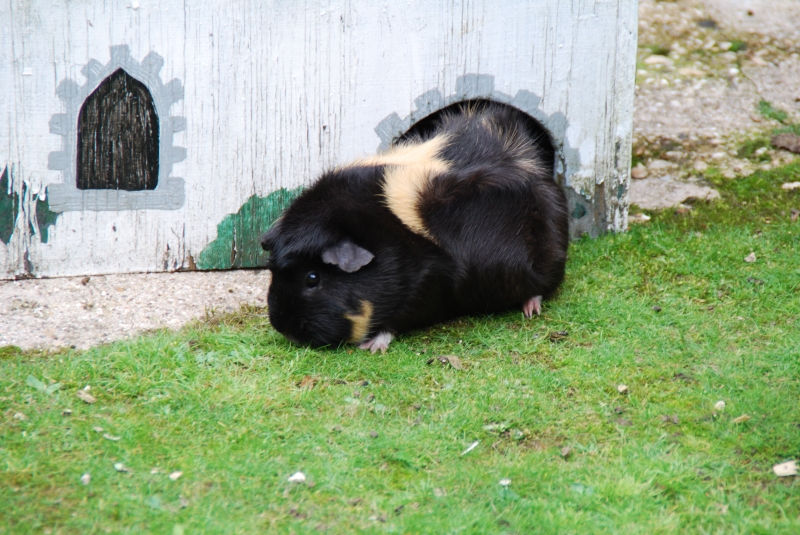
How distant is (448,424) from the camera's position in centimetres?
245

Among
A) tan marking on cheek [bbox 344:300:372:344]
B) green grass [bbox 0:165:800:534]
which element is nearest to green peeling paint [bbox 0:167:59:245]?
green grass [bbox 0:165:800:534]

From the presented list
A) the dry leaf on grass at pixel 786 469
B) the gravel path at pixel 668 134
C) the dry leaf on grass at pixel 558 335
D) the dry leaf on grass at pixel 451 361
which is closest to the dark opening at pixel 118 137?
the gravel path at pixel 668 134

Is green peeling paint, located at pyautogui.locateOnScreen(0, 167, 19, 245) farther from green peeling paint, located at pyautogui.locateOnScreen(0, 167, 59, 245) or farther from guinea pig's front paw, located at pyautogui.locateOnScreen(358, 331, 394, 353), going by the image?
guinea pig's front paw, located at pyautogui.locateOnScreen(358, 331, 394, 353)

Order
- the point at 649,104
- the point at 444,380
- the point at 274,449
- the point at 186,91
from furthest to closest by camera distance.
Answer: the point at 649,104 → the point at 186,91 → the point at 444,380 → the point at 274,449

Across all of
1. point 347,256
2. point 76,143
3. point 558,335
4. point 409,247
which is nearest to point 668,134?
point 558,335

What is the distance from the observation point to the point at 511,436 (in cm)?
239

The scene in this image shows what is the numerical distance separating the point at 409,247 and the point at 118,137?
1.46 m

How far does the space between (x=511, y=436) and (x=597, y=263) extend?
4.83ft

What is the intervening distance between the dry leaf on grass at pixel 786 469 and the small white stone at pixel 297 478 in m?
1.34

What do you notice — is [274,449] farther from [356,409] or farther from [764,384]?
[764,384]

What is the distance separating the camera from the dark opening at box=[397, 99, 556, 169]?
12.0ft

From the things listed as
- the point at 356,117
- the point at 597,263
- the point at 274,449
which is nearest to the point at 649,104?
the point at 597,263

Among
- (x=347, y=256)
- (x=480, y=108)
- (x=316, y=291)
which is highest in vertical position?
(x=480, y=108)

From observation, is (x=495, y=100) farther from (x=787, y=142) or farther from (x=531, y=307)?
(x=787, y=142)
